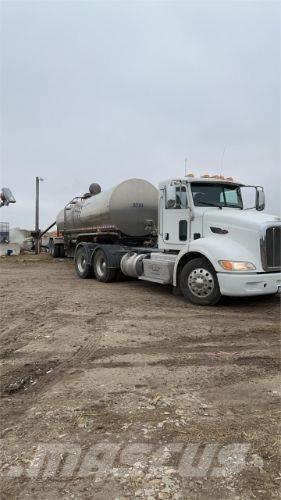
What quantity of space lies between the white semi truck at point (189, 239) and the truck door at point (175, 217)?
0.07 ft

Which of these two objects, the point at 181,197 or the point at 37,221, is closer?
the point at 181,197

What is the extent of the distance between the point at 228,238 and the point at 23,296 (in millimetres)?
4858

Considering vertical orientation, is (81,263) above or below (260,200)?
below

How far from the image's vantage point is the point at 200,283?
9172mm

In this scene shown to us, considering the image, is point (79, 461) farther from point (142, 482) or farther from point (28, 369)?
point (28, 369)

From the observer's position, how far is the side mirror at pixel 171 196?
401 inches

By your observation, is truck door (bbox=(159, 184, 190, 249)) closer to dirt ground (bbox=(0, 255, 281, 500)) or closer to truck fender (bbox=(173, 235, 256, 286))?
truck fender (bbox=(173, 235, 256, 286))

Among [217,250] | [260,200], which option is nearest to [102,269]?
[260,200]

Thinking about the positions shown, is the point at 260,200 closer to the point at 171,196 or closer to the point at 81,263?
the point at 171,196

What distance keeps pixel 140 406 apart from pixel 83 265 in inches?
425

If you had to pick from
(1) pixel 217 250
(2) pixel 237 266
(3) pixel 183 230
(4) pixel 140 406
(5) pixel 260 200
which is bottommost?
(4) pixel 140 406

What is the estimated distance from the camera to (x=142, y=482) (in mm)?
2900

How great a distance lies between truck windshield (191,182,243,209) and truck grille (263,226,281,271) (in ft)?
5.95

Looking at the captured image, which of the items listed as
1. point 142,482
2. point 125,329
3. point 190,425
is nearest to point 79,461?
point 142,482
